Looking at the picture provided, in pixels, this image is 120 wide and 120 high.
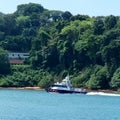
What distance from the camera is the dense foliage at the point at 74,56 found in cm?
11662

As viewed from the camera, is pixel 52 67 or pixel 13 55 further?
pixel 13 55

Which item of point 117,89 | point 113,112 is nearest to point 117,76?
point 117,89

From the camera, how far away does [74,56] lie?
4936 inches

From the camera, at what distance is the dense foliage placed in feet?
383

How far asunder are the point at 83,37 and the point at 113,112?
2226 inches

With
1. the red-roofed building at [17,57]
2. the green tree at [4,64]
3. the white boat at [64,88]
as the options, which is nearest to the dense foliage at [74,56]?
the green tree at [4,64]

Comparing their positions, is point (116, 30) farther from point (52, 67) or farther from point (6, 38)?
point (6, 38)

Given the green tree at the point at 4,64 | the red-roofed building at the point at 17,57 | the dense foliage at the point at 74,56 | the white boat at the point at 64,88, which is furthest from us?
the red-roofed building at the point at 17,57

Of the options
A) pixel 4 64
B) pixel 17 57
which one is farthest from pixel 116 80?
pixel 17 57

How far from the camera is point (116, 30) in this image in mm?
119812

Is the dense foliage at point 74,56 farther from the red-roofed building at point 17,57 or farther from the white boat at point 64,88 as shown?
the white boat at point 64,88

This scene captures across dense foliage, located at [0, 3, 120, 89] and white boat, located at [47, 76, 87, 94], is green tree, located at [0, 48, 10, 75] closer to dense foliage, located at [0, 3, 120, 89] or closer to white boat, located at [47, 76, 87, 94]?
dense foliage, located at [0, 3, 120, 89]

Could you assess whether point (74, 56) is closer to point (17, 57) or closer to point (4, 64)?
point (4, 64)

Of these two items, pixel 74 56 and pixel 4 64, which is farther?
pixel 4 64
